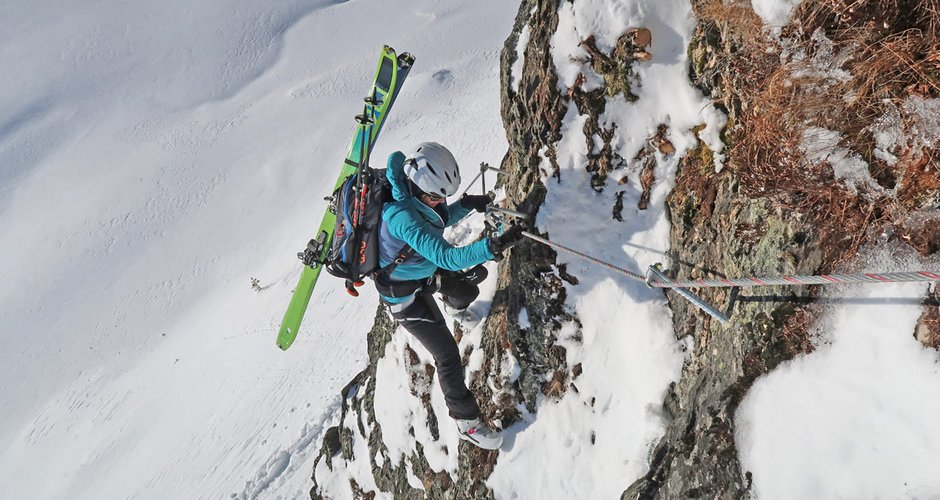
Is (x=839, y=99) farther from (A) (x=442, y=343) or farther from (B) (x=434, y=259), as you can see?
(A) (x=442, y=343)

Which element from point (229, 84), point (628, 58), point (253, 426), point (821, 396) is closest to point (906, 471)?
point (821, 396)

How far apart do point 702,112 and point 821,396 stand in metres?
2.17

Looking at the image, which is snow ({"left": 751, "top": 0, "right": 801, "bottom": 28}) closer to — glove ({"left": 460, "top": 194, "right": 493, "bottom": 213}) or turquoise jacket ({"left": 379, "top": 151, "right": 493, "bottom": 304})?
turquoise jacket ({"left": 379, "top": 151, "right": 493, "bottom": 304})

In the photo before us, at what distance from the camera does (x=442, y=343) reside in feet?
19.0

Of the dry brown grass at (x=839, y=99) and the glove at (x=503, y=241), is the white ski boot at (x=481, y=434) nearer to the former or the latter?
the glove at (x=503, y=241)

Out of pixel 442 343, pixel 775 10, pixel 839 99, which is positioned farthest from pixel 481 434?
pixel 775 10

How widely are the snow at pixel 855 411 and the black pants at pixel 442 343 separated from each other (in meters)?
3.17

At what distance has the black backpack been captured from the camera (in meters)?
5.05

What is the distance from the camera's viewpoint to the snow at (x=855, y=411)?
7.88ft

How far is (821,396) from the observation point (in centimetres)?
285

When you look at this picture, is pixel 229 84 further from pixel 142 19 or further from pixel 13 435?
pixel 13 435

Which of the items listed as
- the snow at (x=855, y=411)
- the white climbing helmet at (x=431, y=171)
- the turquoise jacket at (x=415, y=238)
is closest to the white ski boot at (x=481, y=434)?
the turquoise jacket at (x=415, y=238)

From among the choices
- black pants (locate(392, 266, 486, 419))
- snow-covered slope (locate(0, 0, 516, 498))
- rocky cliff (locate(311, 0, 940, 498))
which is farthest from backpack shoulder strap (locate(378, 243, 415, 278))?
snow-covered slope (locate(0, 0, 516, 498))

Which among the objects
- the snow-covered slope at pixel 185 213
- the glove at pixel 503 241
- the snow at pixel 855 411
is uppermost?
the snow at pixel 855 411
